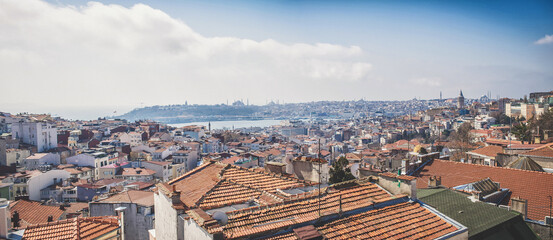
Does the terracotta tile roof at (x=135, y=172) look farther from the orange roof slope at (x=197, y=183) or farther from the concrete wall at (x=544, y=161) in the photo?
the concrete wall at (x=544, y=161)

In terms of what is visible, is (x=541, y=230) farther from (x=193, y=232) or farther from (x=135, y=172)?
(x=135, y=172)

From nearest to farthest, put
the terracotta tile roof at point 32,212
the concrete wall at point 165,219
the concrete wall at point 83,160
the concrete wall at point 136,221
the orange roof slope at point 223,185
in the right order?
the concrete wall at point 165,219
the orange roof slope at point 223,185
the terracotta tile roof at point 32,212
the concrete wall at point 136,221
the concrete wall at point 83,160

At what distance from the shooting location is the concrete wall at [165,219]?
449cm

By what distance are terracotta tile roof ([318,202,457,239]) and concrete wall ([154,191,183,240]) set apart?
73.5 inches

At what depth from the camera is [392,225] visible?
4.54m

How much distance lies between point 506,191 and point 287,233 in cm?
641

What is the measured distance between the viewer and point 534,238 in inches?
224

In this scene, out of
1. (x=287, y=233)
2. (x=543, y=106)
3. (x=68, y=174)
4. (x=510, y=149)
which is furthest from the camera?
(x=543, y=106)

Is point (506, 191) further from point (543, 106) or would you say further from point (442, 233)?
point (543, 106)

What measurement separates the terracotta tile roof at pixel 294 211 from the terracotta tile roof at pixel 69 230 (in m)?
3.25

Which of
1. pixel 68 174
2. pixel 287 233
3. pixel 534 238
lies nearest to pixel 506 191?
pixel 534 238

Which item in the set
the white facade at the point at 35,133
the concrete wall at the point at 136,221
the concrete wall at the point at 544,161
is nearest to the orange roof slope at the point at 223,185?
the concrete wall at the point at 136,221

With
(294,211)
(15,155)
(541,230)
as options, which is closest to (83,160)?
(15,155)

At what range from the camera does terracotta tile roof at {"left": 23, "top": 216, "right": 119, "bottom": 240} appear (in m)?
5.41
